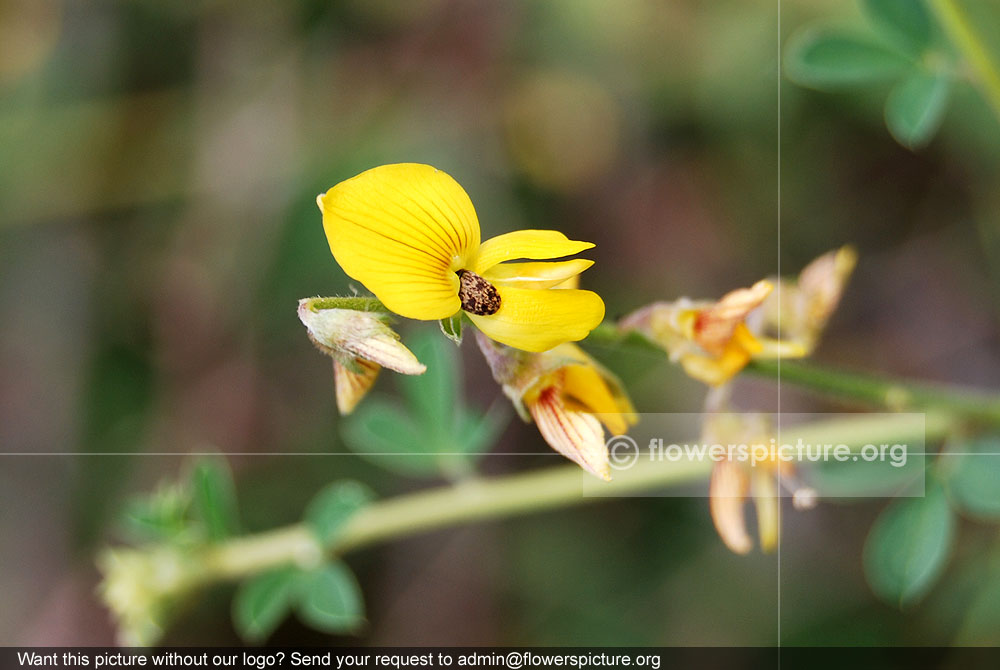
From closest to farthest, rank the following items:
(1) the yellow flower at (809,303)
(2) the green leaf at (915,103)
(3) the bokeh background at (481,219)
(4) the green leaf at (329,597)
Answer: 1. (1) the yellow flower at (809,303)
2. (2) the green leaf at (915,103)
3. (4) the green leaf at (329,597)
4. (3) the bokeh background at (481,219)

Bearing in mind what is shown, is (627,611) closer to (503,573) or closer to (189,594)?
(503,573)

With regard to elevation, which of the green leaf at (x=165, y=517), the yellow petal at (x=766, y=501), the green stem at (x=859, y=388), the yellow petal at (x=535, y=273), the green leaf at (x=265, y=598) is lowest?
the green leaf at (x=265, y=598)

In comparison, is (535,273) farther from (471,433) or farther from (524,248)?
(471,433)

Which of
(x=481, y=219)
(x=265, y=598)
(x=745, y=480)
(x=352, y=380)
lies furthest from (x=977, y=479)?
(x=481, y=219)

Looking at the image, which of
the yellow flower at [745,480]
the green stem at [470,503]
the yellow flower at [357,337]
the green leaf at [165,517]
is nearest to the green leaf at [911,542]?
the green stem at [470,503]

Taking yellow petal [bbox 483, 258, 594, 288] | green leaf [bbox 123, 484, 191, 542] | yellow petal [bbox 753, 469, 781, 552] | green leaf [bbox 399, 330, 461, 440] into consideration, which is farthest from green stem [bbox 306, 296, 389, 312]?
green leaf [bbox 123, 484, 191, 542]

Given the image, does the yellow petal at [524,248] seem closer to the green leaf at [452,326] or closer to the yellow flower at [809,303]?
the green leaf at [452,326]
